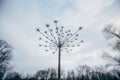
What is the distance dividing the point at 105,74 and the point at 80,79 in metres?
15.0

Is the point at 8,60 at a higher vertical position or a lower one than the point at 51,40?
higher

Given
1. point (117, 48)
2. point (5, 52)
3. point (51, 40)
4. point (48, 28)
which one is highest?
point (5, 52)

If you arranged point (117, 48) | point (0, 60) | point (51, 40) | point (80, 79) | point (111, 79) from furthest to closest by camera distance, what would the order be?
Result: 1. point (80, 79)
2. point (111, 79)
3. point (0, 60)
4. point (117, 48)
5. point (51, 40)

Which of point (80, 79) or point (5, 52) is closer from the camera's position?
point (5, 52)

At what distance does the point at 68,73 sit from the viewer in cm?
8475

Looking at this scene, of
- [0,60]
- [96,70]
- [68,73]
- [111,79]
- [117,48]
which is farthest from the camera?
[68,73]

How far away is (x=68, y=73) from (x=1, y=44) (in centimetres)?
5634

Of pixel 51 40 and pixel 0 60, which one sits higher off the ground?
pixel 0 60

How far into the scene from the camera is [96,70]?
7619 centimetres

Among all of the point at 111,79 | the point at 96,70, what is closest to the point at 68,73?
the point at 96,70

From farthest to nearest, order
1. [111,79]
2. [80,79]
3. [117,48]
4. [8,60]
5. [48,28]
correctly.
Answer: [80,79]
[111,79]
[8,60]
[117,48]
[48,28]

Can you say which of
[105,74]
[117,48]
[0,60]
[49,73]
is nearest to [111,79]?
[105,74]

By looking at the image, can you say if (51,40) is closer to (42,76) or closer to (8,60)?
(8,60)

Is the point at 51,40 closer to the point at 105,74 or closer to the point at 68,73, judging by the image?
the point at 105,74
